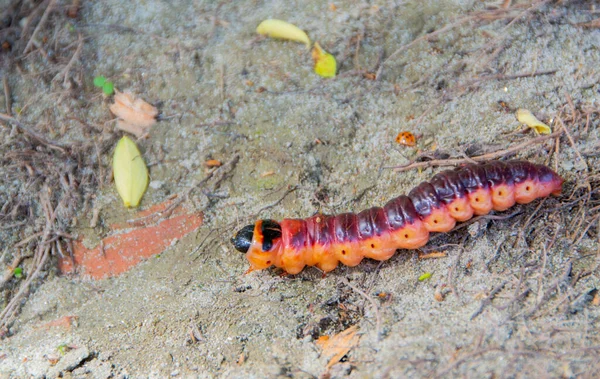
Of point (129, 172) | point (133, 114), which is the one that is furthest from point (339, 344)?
point (133, 114)

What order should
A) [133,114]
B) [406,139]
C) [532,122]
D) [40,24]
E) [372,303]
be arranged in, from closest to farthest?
[372,303] < [532,122] < [406,139] < [133,114] < [40,24]

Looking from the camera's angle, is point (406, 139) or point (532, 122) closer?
point (532, 122)

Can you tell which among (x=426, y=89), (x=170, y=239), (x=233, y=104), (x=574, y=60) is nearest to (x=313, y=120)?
(x=233, y=104)

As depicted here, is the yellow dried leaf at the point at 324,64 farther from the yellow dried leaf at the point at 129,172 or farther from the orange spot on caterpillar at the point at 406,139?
the yellow dried leaf at the point at 129,172

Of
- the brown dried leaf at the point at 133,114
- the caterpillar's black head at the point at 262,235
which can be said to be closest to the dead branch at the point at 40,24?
the brown dried leaf at the point at 133,114

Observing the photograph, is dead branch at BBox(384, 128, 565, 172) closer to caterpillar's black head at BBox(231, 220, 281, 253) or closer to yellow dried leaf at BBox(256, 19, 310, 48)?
caterpillar's black head at BBox(231, 220, 281, 253)

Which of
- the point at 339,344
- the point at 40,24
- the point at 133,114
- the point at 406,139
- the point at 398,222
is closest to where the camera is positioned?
the point at 339,344

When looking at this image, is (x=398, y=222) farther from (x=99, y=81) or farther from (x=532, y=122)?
(x=99, y=81)
